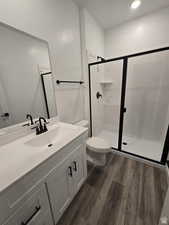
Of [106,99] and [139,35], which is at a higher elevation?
[139,35]

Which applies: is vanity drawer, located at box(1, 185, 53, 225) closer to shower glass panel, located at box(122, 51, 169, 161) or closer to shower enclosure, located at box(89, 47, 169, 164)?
shower enclosure, located at box(89, 47, 169, 164)

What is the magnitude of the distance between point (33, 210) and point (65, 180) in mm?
346

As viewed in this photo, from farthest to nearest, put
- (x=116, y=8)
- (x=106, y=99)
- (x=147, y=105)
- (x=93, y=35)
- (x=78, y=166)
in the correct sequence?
1. (x=106, y=99)
2. (x=147, y=105)
3. (x=93, y=35)
4. (x=116, y=8)
5. (x=78, y=166)

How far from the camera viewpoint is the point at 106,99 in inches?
110

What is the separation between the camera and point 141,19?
6.52ft

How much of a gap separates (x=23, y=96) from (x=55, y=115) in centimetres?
53

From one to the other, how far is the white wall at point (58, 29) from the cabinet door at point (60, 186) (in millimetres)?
850

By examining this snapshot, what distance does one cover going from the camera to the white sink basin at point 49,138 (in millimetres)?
1104

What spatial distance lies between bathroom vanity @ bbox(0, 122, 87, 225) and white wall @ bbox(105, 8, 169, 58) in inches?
86.6

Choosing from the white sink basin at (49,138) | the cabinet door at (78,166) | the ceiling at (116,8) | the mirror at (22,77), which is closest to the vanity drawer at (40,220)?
the cabinet door at (78,166)

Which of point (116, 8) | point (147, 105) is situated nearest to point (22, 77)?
point (116, 8)

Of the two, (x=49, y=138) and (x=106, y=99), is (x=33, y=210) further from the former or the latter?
(x=106, y=99)

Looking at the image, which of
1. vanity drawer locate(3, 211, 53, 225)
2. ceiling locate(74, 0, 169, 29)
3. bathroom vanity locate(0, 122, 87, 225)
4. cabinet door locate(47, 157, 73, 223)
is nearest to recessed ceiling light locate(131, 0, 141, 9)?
ceiling locate(74, 0, 169, 29)

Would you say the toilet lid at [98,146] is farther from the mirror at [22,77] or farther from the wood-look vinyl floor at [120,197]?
the mirror at [22,77]
